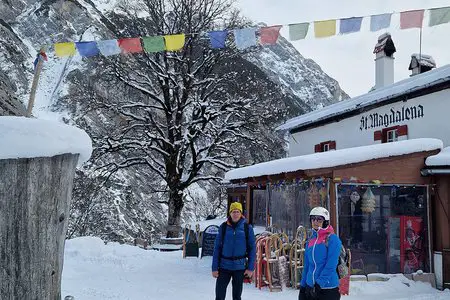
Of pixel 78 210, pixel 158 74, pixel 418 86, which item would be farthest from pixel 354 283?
pixel 78 210

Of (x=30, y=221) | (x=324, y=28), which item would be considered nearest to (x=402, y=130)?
(x=324, y=28)

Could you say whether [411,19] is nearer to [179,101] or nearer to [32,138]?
[32,138]

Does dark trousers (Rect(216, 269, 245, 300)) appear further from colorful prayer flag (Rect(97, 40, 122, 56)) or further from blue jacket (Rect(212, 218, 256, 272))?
colorful prayer flag (Rect(97, 40, 122, 56))

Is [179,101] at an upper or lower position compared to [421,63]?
lower

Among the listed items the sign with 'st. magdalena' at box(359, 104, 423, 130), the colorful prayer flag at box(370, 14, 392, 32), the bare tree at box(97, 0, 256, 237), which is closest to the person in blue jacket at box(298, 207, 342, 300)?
the colorful prayer flag at box(370, 14, 392, 32)

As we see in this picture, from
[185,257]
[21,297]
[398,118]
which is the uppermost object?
[398,118]

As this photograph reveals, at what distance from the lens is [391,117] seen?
14.2 m

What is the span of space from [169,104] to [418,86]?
34.0 ft

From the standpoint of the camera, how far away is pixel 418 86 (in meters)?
12.7

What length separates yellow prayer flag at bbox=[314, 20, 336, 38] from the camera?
10180 millimetres

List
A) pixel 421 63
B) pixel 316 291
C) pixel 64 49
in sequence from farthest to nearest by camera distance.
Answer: pixel 421 63 → pixel 64 49 → pixel 316 291

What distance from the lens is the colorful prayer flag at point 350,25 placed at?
10.2 m

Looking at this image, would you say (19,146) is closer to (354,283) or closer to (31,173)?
(31,173)

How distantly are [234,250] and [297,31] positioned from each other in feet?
20.1
